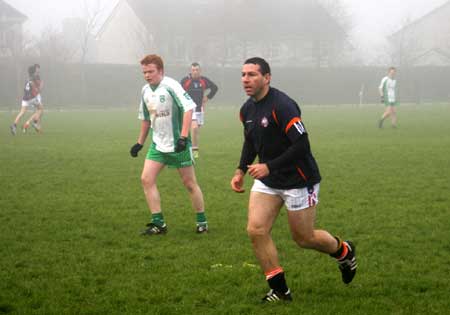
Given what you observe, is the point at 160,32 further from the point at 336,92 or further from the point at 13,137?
the point at 13,137

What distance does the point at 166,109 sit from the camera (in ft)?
25.8

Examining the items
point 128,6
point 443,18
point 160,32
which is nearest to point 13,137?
point 160,32

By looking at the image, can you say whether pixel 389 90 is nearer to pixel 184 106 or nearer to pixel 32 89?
pixel 32 89

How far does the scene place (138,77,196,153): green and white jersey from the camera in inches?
308

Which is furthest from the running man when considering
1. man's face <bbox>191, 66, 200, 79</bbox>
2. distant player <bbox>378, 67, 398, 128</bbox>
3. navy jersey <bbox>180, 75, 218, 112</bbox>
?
distant player <bbox>378, 67, 398, 128</bbox>

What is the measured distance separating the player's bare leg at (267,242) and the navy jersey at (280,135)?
7.0 inches

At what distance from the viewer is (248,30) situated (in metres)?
59.6

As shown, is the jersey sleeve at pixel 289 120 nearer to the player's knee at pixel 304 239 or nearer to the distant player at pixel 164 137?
the player's knee at pixel 304 239

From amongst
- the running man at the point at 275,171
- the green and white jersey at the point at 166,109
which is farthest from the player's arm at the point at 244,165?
the green and white jersey at the point at 166,109

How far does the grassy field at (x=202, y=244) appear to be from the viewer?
534 cm

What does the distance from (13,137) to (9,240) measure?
1399 cm

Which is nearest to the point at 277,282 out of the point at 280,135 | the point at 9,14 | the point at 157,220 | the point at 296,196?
the point at 296,196

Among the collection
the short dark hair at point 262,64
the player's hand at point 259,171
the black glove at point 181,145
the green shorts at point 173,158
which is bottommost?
the green shorts at point 173,158

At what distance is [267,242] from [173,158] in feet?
9.45
